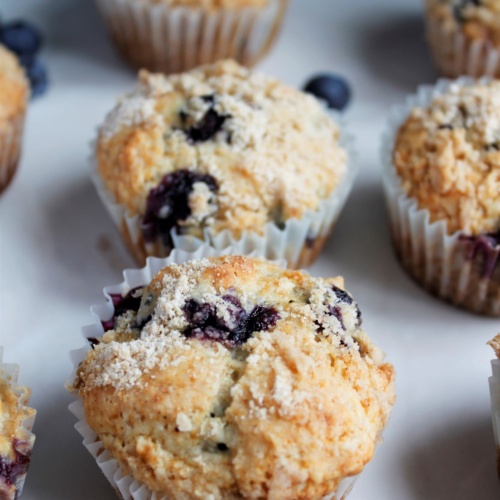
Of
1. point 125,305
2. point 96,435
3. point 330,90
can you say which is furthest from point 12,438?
point 330,90

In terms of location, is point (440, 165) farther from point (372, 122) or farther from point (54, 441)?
point (54, 441)

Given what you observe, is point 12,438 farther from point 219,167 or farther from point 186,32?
point 186,32

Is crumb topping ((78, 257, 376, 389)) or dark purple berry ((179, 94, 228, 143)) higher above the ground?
dark purple berry ((179, 94, 228, 143))

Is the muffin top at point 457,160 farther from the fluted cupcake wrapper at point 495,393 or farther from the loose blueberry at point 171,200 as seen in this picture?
the loose blueberry at point 171,200

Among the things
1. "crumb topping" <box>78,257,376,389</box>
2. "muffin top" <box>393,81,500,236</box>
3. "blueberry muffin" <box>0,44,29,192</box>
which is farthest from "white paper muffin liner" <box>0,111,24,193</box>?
"muffin top" <box>393,81,500,236</box>

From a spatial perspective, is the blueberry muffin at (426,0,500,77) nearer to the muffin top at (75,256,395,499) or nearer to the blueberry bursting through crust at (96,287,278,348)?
the muffin top at (75,256,395,499)
